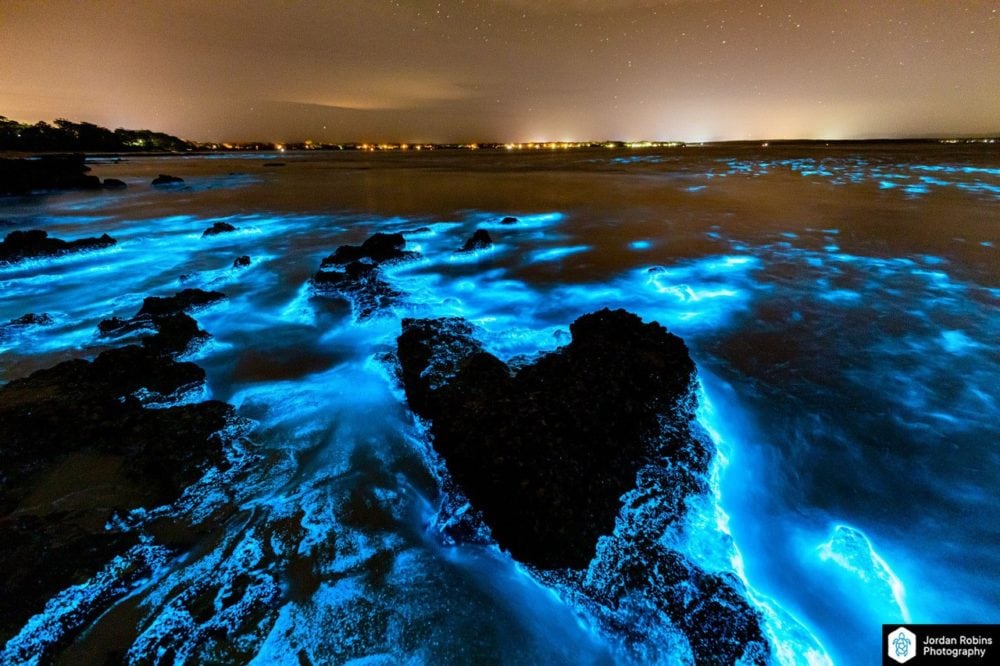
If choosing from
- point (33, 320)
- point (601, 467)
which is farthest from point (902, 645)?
point (33, 320)

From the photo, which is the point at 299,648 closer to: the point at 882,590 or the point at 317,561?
the point at 317,561

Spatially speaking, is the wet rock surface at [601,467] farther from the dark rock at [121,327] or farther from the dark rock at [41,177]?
the dark rock at [41,177]

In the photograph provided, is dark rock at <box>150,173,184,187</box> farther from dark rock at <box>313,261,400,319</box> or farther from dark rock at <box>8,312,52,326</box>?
dark rock at <box>313,261,400,319</box>

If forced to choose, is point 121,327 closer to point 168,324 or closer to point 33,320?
point 168,324

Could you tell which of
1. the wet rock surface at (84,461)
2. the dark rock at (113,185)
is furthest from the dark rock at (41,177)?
the wet rock surface at (84,461)

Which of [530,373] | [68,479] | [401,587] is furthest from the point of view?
[530,373]

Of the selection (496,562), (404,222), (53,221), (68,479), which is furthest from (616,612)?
(53,221)
